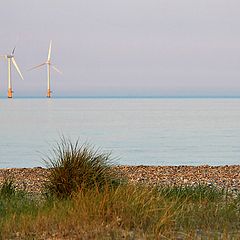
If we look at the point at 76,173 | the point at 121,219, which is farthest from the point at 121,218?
the point at 76,173

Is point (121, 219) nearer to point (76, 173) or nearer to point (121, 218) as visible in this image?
point (121, 218)

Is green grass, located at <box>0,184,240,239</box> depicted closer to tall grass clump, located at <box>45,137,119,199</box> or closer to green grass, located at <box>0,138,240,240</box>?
green grass, located at <box>0,138,240,240</box>

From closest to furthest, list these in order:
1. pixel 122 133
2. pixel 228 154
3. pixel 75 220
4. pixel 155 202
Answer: pixel 75 220 < pixel 155 202 < pixel 228 154 < pixel 122 133

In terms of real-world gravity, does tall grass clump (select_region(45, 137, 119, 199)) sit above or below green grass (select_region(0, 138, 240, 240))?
above

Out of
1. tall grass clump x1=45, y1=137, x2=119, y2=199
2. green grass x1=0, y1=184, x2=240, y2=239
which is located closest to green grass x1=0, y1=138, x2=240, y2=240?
green grass x1=0, y1=184, x2=240, y2=239

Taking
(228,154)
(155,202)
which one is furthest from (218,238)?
(228,154)

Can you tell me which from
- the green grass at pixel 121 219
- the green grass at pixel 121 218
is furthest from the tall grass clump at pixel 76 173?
the green grass at pixel 121 219

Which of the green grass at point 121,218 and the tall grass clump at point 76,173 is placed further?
the tall grass clump at point 76,173

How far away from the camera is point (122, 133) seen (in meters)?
52.2

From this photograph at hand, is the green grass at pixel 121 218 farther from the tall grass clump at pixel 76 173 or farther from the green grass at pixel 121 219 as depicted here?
the tall grass clump at pixel 76 173

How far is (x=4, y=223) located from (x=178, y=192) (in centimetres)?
345

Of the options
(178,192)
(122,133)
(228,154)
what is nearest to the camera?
(178,192)

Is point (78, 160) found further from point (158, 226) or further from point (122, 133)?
point (122, 133)

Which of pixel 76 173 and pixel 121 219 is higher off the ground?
pixel 76 173
